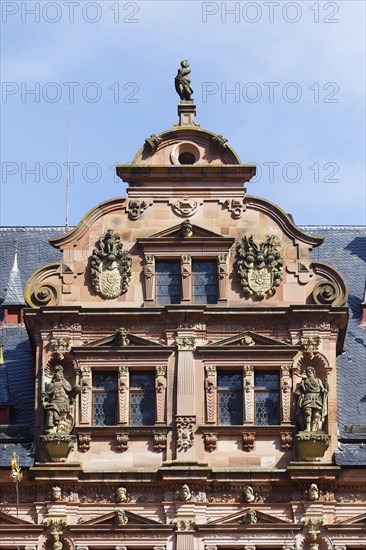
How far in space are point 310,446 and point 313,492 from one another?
1283 millimetres

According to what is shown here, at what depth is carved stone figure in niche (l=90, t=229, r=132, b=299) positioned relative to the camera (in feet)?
196

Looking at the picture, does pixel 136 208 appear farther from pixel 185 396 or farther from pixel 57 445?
pixel 57 445

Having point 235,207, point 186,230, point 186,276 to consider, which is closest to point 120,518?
point 186,276

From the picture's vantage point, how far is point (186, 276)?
5956 centimetres

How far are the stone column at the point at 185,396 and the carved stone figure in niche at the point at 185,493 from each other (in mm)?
856

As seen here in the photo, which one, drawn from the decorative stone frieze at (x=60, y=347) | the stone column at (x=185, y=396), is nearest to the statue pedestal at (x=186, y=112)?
the stone column at (x=185, y=396)

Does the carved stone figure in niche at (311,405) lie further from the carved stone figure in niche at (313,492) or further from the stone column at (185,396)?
the stone column at (185,396)

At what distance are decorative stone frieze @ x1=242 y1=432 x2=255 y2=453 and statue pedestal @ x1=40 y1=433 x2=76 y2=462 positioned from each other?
4.75 meters

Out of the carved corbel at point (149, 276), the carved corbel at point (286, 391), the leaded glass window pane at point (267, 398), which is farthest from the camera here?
the carved corbel at point (149, 276)

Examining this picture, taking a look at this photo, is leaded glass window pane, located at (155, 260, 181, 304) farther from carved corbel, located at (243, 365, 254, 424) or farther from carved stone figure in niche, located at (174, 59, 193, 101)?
carved stone figure in niche, located at (174, 59, 193, 101)

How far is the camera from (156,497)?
57.4m

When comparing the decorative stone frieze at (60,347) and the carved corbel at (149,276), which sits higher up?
the carved corbel at (149,276)

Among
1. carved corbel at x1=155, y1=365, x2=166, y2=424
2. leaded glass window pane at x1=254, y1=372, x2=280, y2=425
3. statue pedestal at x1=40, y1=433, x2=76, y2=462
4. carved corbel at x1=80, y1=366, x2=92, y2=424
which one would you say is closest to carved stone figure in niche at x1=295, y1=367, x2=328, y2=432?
leaded glass window pane at x1=254, y1=372, x2=280, y2=425

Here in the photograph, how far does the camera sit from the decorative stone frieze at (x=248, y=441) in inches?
2276
